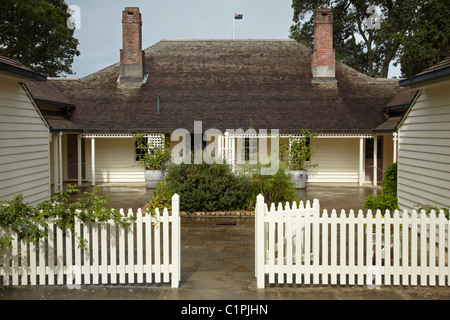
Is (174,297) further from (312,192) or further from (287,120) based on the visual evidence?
(287,120)

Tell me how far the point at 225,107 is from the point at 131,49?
590 centimetres

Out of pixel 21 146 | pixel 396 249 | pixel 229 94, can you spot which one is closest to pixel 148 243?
pixel 396 249

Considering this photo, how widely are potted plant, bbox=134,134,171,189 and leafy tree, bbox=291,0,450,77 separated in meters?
17.3

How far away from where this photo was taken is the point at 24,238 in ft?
18.7

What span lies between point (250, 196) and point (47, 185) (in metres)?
5.54

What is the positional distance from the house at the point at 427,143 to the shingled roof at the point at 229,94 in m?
8.40

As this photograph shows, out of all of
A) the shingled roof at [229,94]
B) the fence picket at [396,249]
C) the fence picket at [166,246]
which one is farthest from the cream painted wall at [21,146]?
the shingled roof at [229,94]

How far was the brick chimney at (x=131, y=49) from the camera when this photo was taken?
20.5 m

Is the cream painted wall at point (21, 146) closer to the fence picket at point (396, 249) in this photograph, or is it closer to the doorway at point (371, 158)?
the fence picket at point (396, 249)

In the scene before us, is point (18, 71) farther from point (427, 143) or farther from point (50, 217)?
point (427, 143)

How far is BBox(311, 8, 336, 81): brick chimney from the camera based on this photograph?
20469mm

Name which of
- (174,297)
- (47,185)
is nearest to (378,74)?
(47,185)

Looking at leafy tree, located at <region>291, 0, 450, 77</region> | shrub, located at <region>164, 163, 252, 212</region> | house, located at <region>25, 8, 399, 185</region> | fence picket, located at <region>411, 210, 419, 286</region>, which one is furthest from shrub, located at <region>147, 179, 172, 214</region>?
leafy tree, located at <region>291, 0, 450, 77</region>

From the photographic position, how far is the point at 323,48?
816 inches
